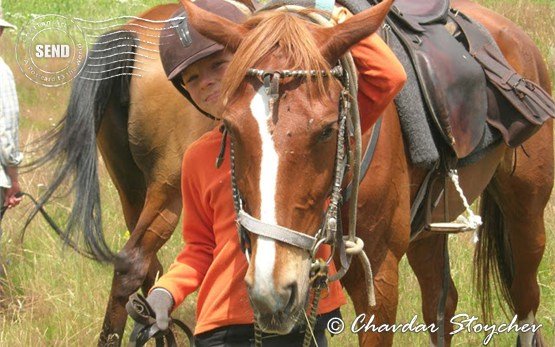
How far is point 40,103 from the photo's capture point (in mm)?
11016

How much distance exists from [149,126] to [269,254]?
8.62 ft

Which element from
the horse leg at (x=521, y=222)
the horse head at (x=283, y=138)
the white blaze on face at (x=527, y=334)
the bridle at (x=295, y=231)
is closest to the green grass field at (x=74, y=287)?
the white blaze on face at (x=527, y=334)

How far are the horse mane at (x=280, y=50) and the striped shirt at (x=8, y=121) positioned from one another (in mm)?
3379

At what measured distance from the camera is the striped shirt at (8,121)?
589cm

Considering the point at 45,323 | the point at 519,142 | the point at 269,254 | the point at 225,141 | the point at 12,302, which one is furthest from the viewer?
the point at 12,302

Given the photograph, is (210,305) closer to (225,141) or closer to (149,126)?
(225,141)

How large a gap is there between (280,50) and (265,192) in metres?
0.44

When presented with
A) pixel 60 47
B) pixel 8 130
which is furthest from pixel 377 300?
pixel 60 47

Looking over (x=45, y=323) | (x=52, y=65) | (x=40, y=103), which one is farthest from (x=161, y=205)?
(x=40, y=103)

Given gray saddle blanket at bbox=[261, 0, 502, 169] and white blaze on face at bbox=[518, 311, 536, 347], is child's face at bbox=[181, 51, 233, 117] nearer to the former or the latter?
gray saddle blanket at bbox=[261, 0, 502, 169]

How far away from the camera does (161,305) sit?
9.73ft

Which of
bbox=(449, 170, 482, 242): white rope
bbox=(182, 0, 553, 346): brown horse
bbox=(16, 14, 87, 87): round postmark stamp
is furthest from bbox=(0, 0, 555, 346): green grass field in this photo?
bbox=(182, 0, 553, 346): brown horse

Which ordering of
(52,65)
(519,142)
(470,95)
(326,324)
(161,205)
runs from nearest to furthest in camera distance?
(326,324) → (470,95) → (519,142) → (161,205) → (52,65)

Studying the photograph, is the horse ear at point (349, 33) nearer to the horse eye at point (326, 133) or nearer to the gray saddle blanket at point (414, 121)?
the horse eye at point (326, 133)
